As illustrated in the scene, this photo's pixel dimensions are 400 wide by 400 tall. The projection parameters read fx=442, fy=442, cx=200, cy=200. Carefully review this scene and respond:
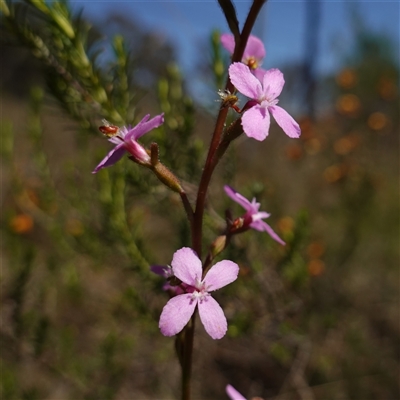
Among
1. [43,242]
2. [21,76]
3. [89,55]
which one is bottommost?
[89,55]

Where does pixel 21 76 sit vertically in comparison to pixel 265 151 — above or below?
above

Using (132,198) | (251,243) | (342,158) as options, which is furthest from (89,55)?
(342,158)

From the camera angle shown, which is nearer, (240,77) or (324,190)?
(240,77)

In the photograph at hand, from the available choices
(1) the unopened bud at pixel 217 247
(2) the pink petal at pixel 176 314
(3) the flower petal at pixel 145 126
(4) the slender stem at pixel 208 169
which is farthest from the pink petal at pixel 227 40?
(2) the pink petal at pixel 176 314

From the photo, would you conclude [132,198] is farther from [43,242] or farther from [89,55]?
[43,242]

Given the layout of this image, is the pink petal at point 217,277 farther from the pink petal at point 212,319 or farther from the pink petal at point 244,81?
the pink petal at point 244,81

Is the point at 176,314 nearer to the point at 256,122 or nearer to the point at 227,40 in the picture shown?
the point at 256,122
